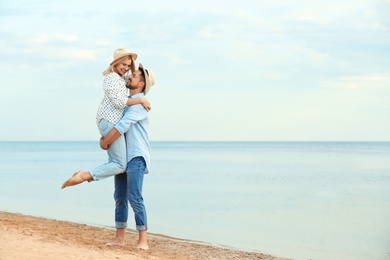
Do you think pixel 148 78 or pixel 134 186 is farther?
pixel 148 78

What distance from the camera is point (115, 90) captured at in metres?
6.66

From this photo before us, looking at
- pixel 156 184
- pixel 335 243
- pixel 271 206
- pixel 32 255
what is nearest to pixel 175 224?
pixel 335 243

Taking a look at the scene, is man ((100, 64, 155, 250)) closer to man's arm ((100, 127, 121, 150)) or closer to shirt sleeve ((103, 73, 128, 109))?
man's arm ((100, 127, 121, 150))

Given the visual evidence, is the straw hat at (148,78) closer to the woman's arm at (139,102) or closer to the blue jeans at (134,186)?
the woman's arm at (139,102)

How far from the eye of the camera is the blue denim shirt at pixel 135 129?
6709 mm

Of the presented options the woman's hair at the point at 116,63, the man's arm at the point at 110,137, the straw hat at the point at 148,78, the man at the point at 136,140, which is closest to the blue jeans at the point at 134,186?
the man at the point at 136,140

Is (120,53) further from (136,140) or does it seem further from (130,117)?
(136,140)

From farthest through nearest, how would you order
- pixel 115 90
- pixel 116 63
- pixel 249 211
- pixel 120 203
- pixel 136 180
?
pixel 249 211 < pixel 120 203 < pixel 116 63 < pixel 136 180 < pixel 115 90

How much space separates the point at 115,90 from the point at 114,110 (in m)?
0.24

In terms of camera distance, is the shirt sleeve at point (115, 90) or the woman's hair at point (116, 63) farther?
the woman's hair at point (116, 63)

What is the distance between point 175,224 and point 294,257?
333 cm

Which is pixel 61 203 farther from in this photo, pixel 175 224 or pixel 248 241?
pixel 248 241

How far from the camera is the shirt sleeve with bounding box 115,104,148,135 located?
668 cm

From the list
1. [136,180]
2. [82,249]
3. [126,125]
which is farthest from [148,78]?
[82,249]
